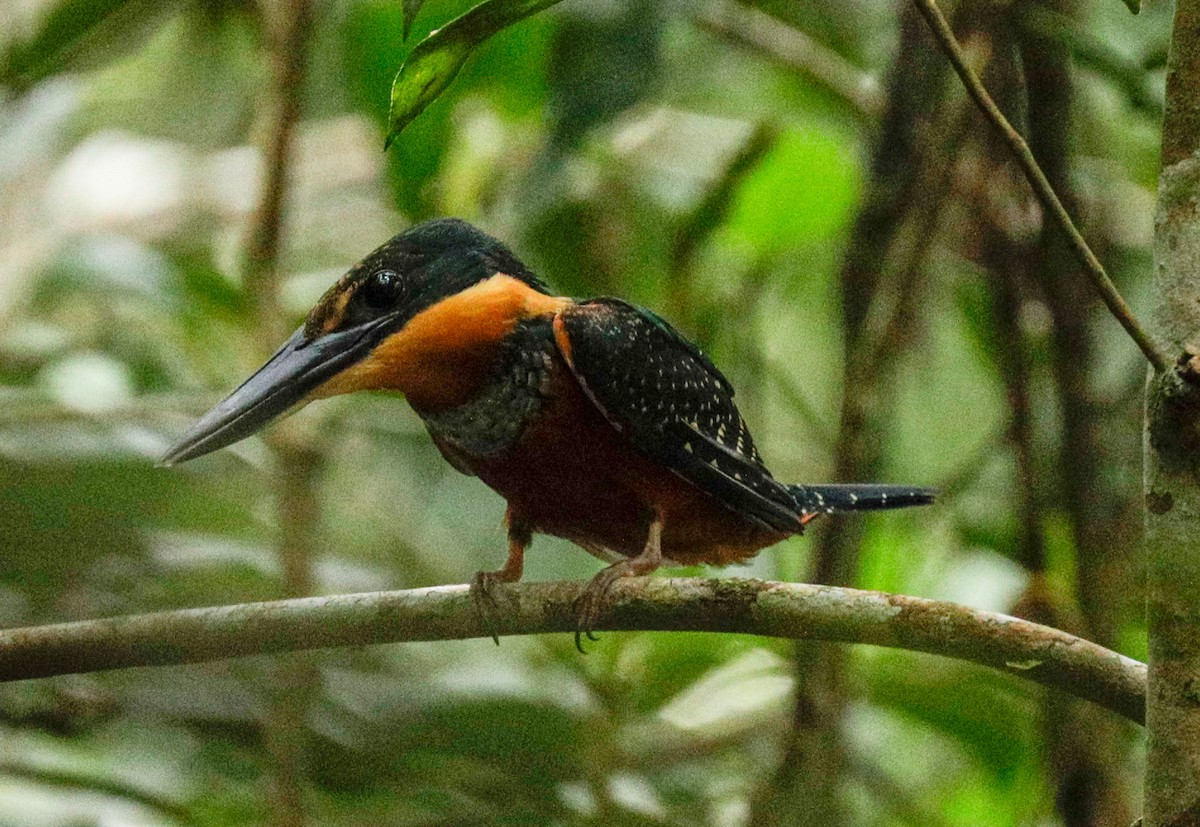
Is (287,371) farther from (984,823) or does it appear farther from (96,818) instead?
(984,823)

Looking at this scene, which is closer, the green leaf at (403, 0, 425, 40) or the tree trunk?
the tree trunk

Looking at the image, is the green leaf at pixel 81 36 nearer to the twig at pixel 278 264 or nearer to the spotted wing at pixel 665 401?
the twig at pixel 278 264

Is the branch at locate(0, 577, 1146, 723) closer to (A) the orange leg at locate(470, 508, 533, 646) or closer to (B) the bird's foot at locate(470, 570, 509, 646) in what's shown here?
(B) the bird's foot at locate(470, 570, 509, 646)

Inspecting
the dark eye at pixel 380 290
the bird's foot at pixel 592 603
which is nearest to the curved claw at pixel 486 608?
the bird's foot at pixel 592 603

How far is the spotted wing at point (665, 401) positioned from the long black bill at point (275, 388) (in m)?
0.34

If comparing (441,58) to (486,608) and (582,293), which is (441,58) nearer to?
(486,608)

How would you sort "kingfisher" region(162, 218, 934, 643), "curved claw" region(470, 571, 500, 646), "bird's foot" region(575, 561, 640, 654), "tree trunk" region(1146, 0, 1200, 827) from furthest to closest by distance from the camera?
"kingfisher" region(162, 218, 934, 643) < "bird's foot" region(575, 561, 640, 654) < "curved claw" region(470, 571, 500, 646) < "tree trunk" region(1146, 0, 1200, 827)

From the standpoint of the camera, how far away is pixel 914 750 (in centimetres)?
425

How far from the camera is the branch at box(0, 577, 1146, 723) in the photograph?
130 centimetres

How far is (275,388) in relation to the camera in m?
1.82

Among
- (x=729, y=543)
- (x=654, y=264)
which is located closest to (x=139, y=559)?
(x=729, y=543)

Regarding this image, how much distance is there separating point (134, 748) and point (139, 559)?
0.71 meters

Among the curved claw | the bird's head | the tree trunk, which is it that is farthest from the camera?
the bird's head

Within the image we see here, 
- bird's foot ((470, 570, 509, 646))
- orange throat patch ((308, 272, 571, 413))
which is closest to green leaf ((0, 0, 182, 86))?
orange throat patch ((308, 272, 571, 413))
